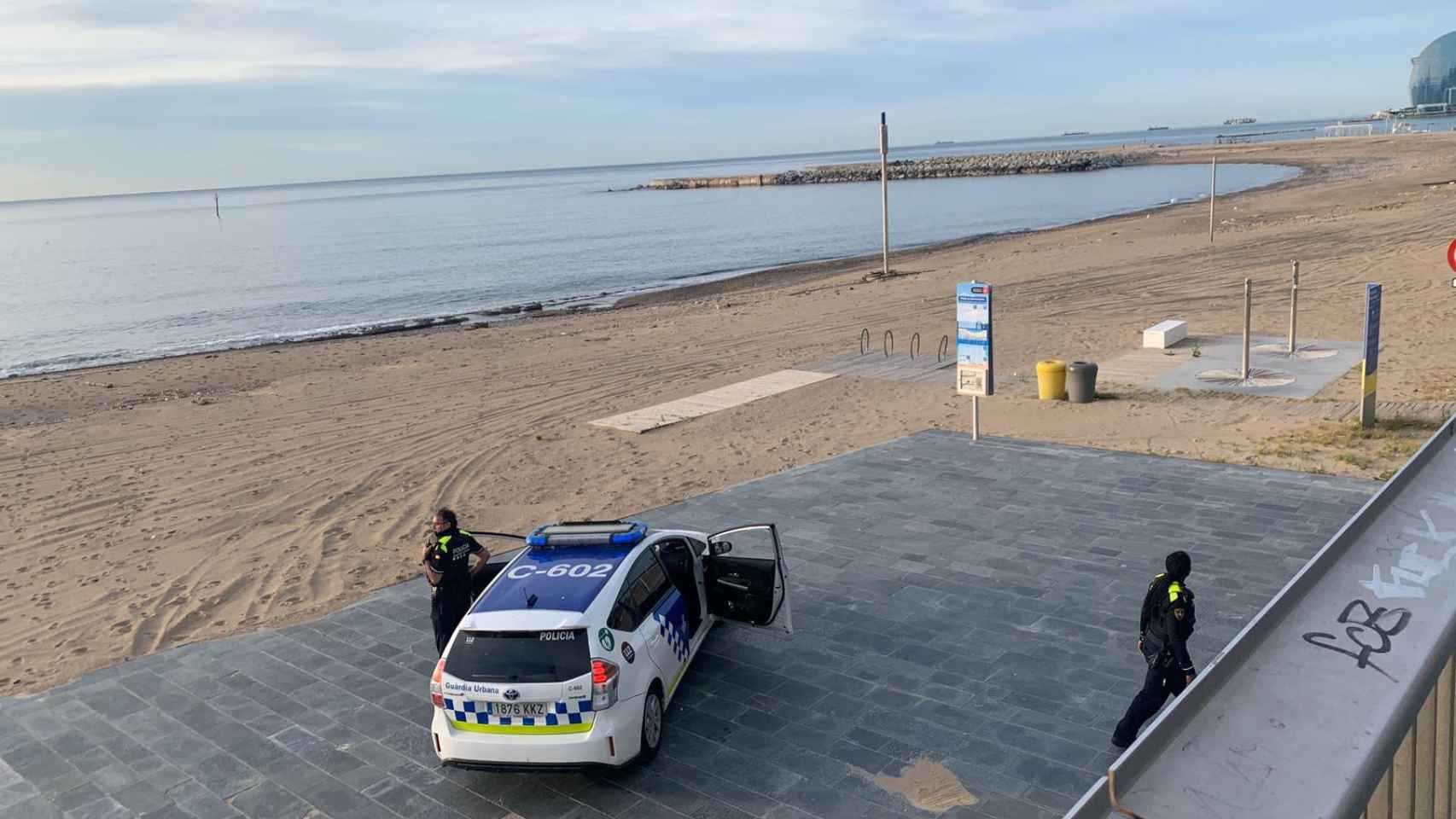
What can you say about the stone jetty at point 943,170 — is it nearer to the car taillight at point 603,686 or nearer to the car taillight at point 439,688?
the car taillight at point 603,686

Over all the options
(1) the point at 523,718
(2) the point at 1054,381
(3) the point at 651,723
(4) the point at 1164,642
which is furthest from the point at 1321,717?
(2) the point at 1054,381

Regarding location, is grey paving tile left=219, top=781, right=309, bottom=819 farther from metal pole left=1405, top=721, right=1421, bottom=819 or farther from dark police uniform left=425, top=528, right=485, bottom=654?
metal pole left=1405, top=721, right=1421, bottom=819

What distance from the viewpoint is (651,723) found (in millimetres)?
7238

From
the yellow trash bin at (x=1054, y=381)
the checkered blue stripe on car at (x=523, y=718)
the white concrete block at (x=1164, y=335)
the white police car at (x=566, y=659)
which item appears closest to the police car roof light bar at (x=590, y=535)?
the white police car at (x=566, y=659)

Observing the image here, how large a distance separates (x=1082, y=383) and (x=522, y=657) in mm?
13518

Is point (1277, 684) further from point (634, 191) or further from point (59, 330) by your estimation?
point (634, 191)

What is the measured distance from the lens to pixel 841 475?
46.5 feet

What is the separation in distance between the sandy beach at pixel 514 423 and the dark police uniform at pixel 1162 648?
7943mm

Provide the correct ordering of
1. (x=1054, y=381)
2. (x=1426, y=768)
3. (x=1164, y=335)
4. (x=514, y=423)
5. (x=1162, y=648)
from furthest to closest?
(x=1164, y=335) → (x=514, y=423) → (x=1054, y=381) → (x=1162, y=648) → (x=1426, y=768)

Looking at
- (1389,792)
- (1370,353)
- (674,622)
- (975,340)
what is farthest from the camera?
(975,340)

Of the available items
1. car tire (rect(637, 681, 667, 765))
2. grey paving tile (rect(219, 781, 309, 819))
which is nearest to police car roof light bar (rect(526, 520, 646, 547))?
car tire (rect(637, 681, 667, 765))

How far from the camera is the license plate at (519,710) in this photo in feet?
22.0

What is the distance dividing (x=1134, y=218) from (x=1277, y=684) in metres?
61.9

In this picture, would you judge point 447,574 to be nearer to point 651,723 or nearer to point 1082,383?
point 651,723
